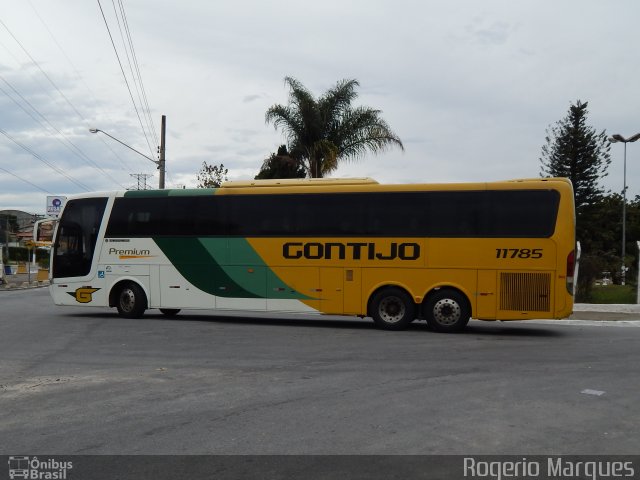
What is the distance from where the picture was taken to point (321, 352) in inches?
426

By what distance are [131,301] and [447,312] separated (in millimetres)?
7928

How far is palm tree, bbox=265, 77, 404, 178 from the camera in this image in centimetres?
2736

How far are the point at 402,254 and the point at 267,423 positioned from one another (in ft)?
27.1

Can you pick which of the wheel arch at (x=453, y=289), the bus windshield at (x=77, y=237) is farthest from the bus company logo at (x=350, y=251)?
the bus windshield at (x=77, y=237)

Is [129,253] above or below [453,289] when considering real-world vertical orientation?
above

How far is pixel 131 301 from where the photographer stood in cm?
1647

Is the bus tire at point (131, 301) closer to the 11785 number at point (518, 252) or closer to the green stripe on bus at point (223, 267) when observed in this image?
the green stripe on bus at point (223, 267)

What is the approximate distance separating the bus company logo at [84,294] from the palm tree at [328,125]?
1277 centimetres

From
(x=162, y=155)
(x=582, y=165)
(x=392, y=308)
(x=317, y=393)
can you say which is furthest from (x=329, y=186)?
(x=582, y=165)

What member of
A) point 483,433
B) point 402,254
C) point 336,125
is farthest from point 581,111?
point 483,433

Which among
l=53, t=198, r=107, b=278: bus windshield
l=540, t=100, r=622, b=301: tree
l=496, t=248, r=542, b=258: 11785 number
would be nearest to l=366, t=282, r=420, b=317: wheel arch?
l=496, t=248, r=542, b=258: 11785 number

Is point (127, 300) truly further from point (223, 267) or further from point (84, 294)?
point (223, 267)

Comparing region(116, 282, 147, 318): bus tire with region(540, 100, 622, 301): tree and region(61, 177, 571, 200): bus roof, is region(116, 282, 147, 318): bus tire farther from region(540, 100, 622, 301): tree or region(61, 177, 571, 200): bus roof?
region(540, 100, 622, 301): tree
